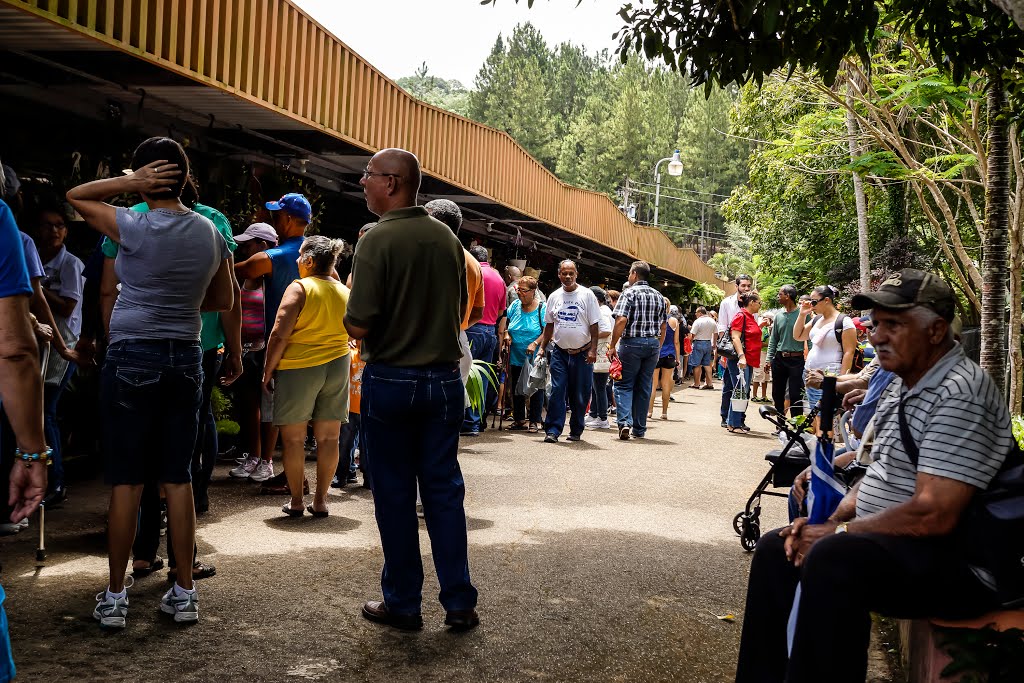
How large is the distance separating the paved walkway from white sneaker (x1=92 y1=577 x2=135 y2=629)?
0.15 feet

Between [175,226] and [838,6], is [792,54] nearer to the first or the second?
[838,6]

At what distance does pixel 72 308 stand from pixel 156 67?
1776 millimetres

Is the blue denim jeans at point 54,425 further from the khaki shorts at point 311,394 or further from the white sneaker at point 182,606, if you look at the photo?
the white sneaker at point 182,606

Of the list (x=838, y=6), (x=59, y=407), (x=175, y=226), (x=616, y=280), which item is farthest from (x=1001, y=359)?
(x=616, y=280)

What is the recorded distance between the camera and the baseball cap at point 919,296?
363 centimetres

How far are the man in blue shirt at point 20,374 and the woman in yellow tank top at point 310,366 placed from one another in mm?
4030

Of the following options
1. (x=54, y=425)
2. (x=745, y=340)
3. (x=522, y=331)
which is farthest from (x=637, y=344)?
(x=54, y=425)

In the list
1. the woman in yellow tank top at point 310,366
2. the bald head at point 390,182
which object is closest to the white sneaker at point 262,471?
the woman in yellow tank top at point 310,366

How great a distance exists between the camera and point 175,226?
175 inches

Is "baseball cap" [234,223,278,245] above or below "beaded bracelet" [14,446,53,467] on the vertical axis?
above

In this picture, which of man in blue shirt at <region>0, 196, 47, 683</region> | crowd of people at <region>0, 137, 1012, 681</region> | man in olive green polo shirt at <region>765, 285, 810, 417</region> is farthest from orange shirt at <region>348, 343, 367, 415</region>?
man in olive green polo shirt at <region>765, 285, 810, 417</region>

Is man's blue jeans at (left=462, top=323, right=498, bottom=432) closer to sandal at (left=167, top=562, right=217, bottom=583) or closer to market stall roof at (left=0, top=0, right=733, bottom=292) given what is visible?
market stall roof at (left=0, top=0, right=733, bottom=292)

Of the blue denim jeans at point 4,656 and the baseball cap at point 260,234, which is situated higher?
the baseball cap at point 260,234

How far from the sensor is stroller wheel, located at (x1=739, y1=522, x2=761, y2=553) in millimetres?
6617
